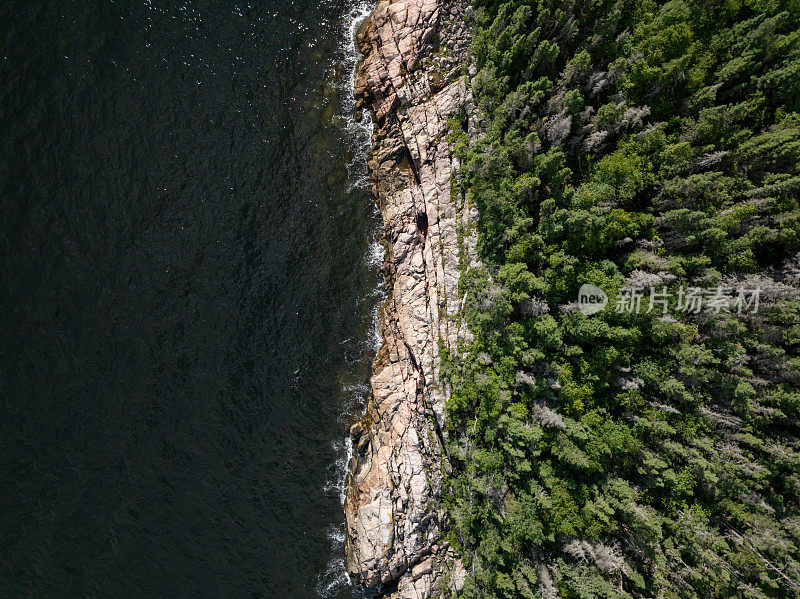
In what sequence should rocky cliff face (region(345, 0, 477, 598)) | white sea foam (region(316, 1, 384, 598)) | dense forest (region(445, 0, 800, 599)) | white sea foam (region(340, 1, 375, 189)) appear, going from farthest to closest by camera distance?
white sea foam (region(340, 1, 375, 189)), white sea foam (region(316, 1, 384, 598)), rocky cliff face (region(345, 0, 477, 598)), dense forest (region(445, 0, 800, 599))

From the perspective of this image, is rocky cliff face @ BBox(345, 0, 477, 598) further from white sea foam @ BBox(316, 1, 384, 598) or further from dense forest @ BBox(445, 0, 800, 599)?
dense forest @ BBox(445, 0, 800, 599)

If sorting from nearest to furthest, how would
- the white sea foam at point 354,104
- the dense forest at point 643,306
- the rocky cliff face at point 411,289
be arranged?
1. the dense forest at point 643,306
2. the rocky cliff face at point 411,289
3. the white sea foam at point 354,104

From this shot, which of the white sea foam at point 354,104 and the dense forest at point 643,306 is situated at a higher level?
the white sea foam at point 354,104

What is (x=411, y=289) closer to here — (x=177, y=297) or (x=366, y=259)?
(x=366, y=259)

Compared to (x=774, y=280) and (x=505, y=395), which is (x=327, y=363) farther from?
(x=774, y=280)

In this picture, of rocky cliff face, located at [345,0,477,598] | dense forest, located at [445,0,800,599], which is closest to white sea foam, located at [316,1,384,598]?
rocky cliff face, located at [345,0,477,598]

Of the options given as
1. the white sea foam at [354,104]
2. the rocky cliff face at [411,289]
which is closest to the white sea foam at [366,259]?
the white sea foam at [354,104]

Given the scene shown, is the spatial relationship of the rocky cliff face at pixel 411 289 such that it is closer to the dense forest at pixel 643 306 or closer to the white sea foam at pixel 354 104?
the white sea foam at pixel 354 104
